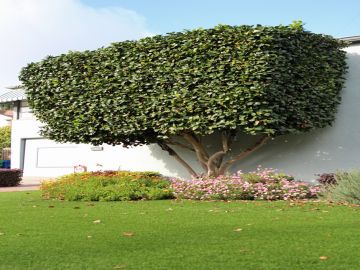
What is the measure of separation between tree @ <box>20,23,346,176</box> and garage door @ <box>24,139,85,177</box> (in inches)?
367

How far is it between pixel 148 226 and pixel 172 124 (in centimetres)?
733

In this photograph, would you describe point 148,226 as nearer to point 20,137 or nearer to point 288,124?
point 288,124

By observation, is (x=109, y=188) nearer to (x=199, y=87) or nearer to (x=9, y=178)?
(x=199, y=87)

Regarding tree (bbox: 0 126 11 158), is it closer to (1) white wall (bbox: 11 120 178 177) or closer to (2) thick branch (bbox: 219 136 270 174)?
(1) white wall (bbox: 11 120 178 177)

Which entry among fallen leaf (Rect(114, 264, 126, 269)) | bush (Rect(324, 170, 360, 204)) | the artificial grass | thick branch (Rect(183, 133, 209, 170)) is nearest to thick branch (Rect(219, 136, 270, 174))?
thick branch (Rect(183, 133, 209, 170))

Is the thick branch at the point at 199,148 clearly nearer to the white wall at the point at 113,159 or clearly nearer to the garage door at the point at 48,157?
the white wall at the point at 113,159

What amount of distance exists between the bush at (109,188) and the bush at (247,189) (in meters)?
0.78

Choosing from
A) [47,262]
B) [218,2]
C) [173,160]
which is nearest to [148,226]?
[47,262]

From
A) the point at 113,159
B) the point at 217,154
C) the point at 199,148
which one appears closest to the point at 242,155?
the point at 217,154

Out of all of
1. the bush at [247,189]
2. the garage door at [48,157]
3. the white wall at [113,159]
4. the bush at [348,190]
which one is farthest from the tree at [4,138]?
the bush at [348,190]

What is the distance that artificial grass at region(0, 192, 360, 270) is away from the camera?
5309 millimetres

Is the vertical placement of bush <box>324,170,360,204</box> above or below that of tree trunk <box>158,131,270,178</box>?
below

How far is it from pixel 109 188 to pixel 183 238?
730 centimetres

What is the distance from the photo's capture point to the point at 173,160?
773 inches
